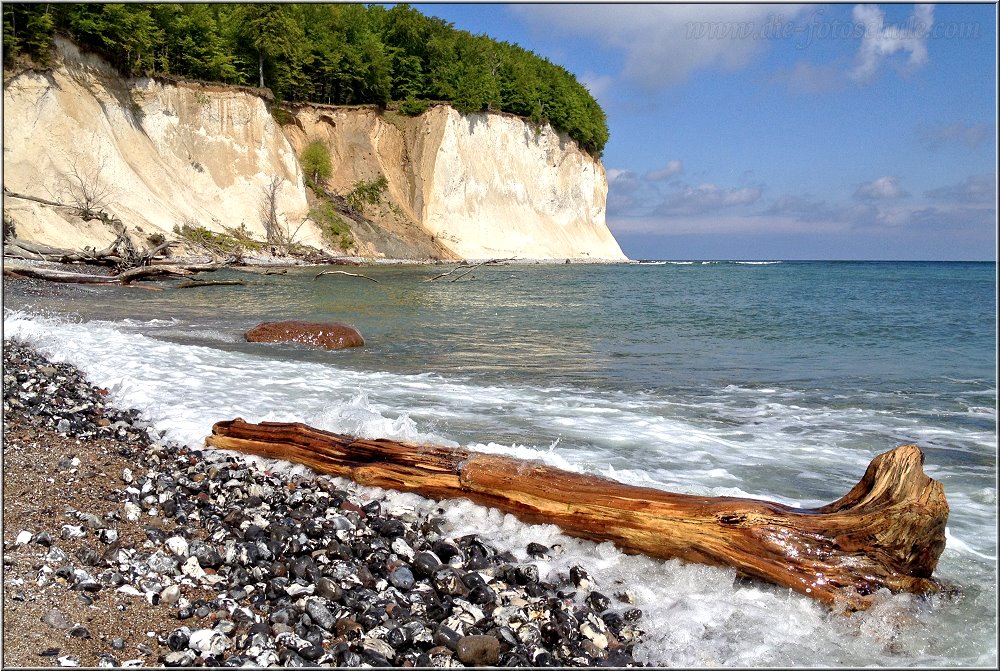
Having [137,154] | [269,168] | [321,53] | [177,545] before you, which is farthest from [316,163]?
[177,545]

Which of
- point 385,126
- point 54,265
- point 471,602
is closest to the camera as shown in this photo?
point 471,602

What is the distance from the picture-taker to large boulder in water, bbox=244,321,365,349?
11.8 metres

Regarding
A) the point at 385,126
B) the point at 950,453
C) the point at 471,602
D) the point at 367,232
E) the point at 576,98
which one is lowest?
the point at 471,602

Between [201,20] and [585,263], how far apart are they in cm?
4458

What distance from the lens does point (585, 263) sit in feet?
240

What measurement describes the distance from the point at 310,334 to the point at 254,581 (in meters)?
9.06

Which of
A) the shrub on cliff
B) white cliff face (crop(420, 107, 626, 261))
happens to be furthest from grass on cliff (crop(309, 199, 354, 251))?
white cliff face (crop(420, 107, 626, 261))

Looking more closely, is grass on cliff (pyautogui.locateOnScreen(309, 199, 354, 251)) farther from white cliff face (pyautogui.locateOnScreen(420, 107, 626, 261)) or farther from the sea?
the sea

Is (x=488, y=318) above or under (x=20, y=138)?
under

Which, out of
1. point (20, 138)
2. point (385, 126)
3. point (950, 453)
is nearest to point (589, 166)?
point (385, 126)

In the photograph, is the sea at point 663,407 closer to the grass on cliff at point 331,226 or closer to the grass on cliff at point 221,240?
the grass on cliff at point 221,240

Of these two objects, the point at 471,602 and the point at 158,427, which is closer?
the point at 471,602

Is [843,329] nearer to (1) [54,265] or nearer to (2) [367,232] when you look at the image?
(1) [54,265]

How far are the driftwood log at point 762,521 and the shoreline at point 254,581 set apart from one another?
13.3 inches
